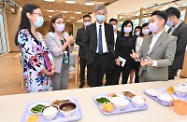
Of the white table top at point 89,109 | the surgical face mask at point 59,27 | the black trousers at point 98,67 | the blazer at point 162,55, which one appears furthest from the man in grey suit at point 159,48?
the surgical face mask at point 59,27

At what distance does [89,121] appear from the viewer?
756 mm

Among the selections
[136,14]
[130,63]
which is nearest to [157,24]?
[130,63]

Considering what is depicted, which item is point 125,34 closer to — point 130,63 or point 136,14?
point 130,63

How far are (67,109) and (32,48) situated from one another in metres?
0.73

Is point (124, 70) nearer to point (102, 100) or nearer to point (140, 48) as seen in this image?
point (140, 48)

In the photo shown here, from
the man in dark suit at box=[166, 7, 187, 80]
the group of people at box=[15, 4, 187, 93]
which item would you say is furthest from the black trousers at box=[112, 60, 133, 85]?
the man in dark suit at box=[166, 7, 187, 80]

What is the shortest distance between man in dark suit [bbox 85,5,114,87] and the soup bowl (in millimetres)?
1134

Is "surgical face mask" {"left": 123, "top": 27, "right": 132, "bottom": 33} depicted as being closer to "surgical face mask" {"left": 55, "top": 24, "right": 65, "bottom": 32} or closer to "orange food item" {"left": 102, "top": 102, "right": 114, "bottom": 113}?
"surgical face mask" {"left": 55, "top": 24, "right": 65, "bottom": 32}

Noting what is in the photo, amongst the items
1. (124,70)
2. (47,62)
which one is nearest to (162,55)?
(47,62)

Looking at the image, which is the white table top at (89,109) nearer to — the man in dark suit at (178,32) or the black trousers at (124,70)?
the man in dark suit at (178,32)

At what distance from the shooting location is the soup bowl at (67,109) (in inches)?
30.2

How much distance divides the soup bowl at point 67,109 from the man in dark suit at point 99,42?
1134 millimetres

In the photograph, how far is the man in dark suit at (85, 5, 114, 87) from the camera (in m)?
1.88

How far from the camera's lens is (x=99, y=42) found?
193cm
